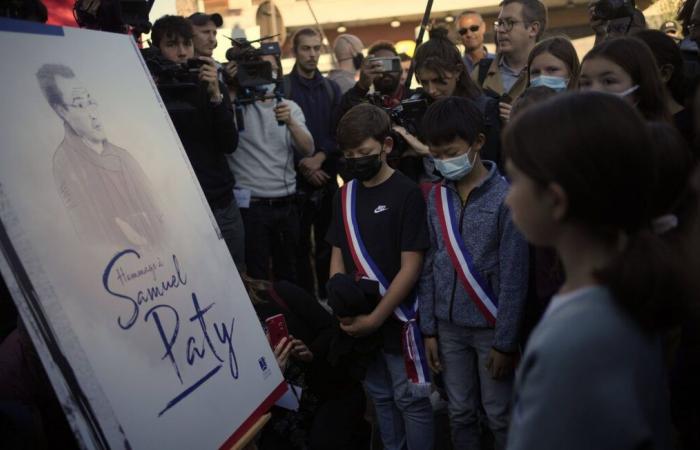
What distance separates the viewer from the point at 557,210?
116cm

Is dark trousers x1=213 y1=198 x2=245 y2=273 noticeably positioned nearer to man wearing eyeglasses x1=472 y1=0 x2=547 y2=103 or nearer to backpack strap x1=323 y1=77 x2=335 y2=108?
backpack strap x1=323 y1=77 x2=335 y2=108

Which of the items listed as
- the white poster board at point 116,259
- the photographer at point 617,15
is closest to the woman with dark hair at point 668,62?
the photographer at point 617,15

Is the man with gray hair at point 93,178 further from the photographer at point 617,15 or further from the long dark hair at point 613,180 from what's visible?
the photographer at point 617,15

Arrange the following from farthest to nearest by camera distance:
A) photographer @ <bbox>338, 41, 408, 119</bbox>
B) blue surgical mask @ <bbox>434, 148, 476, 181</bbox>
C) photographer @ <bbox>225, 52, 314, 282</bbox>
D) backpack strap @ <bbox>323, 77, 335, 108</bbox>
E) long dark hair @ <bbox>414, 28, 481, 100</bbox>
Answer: backpack strap @ <bbox>323, 77, 335, 108</bbox>
photographer @ <bbox>225, 52, 314, 282</bbox>
photographer @ <bbox>338, 41, 408, 119</bbox>
long dark hair @ <bbox>414, 28, 481, 100</bbox>
blue surgical mask @ <bbox>434, 148, 476, 181</bbox>

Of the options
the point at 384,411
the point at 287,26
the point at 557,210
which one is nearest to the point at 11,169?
the point at 557,210

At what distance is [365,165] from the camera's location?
2.82 metres

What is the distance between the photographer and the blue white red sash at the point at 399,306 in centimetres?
263

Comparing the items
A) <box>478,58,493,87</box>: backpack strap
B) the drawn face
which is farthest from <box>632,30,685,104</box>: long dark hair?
the drawn face

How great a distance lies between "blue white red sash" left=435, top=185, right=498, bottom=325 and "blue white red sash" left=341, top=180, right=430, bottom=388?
0.31 meters

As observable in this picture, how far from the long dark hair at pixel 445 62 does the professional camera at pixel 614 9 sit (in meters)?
0.83

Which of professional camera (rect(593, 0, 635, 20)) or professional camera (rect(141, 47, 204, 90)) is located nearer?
professional camera (rect(141, 47, 204, 90))

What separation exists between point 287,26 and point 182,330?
15550 mm

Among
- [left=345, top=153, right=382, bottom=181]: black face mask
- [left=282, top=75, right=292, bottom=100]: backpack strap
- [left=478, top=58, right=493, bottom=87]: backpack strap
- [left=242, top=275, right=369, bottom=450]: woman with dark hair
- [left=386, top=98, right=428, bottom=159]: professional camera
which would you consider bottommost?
[left=242, top=275, right=369, bottom=450]: woman with dark hair

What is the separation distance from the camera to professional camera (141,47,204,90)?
331 cm
